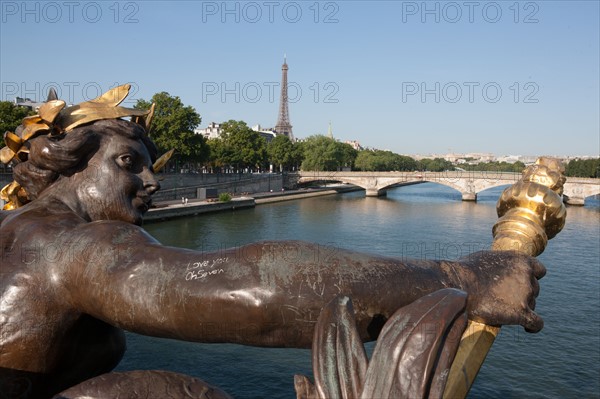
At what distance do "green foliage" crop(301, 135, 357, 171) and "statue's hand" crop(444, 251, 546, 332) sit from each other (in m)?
61.3

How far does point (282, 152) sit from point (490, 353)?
169 ft

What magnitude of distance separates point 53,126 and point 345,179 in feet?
167

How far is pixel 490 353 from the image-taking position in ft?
33.6

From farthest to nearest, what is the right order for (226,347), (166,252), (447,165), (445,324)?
(447,165) < (226,347) < (166,252) < (445,324)

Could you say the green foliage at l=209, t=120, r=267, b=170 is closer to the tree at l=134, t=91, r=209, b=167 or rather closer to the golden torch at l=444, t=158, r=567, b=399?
the tree at l=134, t=91, r=209, b=167

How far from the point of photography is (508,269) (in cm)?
115

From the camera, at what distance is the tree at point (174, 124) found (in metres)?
36.7

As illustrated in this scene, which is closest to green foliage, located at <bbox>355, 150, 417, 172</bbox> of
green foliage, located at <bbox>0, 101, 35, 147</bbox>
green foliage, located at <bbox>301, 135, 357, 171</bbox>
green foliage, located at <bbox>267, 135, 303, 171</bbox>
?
green foliage, located at <bbox>301, 135, 357, 171</bbox>

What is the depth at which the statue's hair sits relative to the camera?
153cm

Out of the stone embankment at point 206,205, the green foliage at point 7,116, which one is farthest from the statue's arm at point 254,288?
the green foliage at point 7,116

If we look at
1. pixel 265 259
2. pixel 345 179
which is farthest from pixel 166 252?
pixel 345 179

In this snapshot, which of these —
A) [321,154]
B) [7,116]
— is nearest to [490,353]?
[7,116]

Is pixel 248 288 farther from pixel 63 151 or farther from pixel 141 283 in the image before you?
pixel 63 151

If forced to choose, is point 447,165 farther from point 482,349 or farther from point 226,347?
point 482,349
